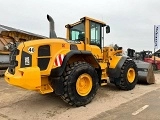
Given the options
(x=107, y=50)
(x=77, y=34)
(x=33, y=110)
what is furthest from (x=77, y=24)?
(x=33, y=110)

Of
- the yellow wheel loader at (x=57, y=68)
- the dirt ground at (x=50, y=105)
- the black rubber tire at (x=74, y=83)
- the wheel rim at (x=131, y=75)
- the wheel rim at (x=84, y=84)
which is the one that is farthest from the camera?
the wheel rim at (x=131, y=75)

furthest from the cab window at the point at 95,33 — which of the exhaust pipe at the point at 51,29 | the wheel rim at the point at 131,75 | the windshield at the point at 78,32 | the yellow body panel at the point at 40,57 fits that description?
the wheel rim at the point at 131,75

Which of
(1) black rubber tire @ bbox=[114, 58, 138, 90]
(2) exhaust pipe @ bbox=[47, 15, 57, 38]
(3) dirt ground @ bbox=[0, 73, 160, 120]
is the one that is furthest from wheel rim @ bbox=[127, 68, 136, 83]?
(2) exhaust pipe @ bbox=[47, 15, 57, 38]

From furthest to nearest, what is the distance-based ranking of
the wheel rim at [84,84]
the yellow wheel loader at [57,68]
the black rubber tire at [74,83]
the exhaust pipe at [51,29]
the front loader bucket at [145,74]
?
1. the front loader bucket at [145,74]
2. the exhaust pipe at [51,29]
3. the wheel rim at [84,84]
4. the black rubber tire at [74,83]
5. the yellow wheel loader at [57,68]

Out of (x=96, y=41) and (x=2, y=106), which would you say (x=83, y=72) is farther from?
(x=2, y=106)

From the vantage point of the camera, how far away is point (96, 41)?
298 inches

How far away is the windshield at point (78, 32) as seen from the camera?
7.32 metres

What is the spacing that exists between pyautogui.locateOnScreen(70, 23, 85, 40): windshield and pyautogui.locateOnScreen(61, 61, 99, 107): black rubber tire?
54.1 inches

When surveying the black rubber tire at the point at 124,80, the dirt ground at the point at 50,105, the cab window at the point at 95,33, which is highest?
the cab window at the point at 95,33

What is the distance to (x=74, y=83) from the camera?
5.83 meters

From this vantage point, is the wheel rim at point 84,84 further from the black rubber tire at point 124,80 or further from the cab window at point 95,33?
the black rubber tire at point 124,80

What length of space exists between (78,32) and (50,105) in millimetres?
2582

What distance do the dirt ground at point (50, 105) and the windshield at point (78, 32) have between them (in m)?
1.89

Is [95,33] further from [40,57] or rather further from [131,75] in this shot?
[40,57]
